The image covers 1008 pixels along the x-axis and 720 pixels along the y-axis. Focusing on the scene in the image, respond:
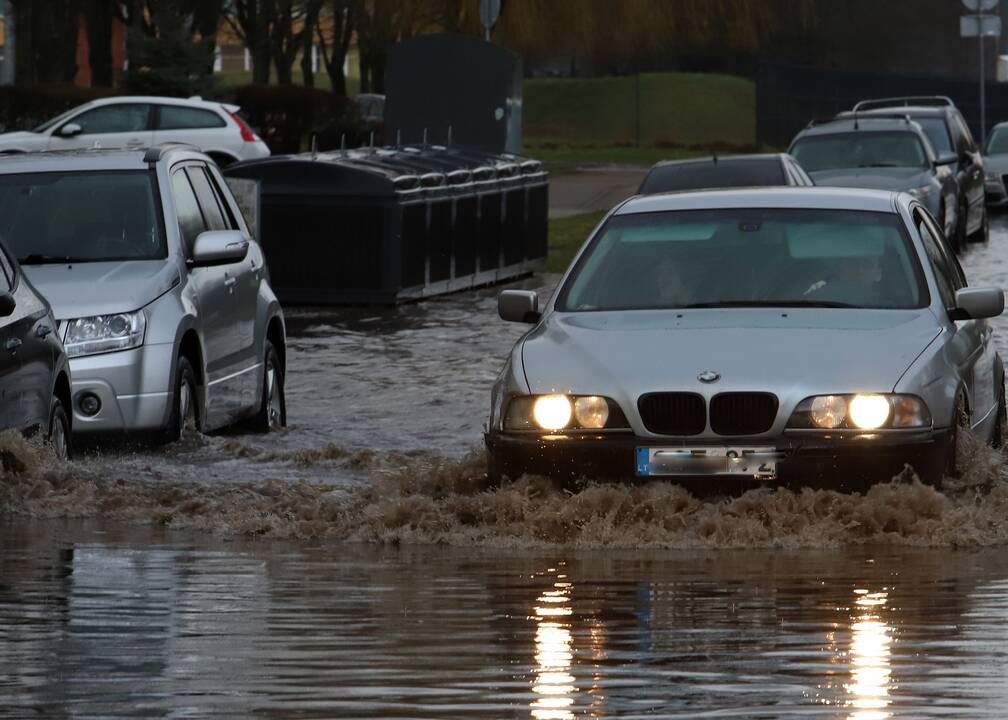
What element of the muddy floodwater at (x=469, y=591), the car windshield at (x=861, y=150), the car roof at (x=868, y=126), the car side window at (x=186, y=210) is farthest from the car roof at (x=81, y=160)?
the car roof at (x=868, y=126)

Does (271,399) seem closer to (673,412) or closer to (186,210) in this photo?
(186,210)

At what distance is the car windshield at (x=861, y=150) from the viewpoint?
28797 millimetres

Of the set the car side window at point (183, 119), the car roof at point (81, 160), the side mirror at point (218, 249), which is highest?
the car roof at point (81, 160)

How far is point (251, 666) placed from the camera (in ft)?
21.2

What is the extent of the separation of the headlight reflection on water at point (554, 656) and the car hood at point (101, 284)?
466cm

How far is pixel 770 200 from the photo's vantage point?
36.1 feet

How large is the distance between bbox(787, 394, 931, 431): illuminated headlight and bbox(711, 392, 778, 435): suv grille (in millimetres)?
90

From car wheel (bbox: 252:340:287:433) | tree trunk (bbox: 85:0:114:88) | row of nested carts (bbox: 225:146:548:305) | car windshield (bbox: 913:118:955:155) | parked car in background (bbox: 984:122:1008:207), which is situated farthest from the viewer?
tree trunk (bbox: 85:0:114:88)

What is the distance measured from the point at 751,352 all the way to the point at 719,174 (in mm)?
14669

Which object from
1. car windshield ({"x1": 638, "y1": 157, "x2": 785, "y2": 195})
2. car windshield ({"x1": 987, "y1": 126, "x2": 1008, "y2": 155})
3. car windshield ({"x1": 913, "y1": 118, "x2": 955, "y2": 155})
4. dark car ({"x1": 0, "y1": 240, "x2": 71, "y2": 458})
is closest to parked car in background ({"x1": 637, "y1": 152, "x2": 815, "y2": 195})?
car windshield ({"x1": 638, "y1": 157, "x2": 785, "y2": 195})

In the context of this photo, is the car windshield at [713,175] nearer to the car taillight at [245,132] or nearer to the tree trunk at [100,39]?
the car taillight at [245,132]

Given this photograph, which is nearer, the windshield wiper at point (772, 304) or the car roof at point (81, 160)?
the windshield wiper at point (772, 304)

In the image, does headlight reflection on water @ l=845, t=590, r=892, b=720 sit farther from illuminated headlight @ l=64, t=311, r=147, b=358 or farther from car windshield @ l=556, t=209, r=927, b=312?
illuminated headlight @ l=64, t=311, r=147, b=358

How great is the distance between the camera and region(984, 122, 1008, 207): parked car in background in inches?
1538
